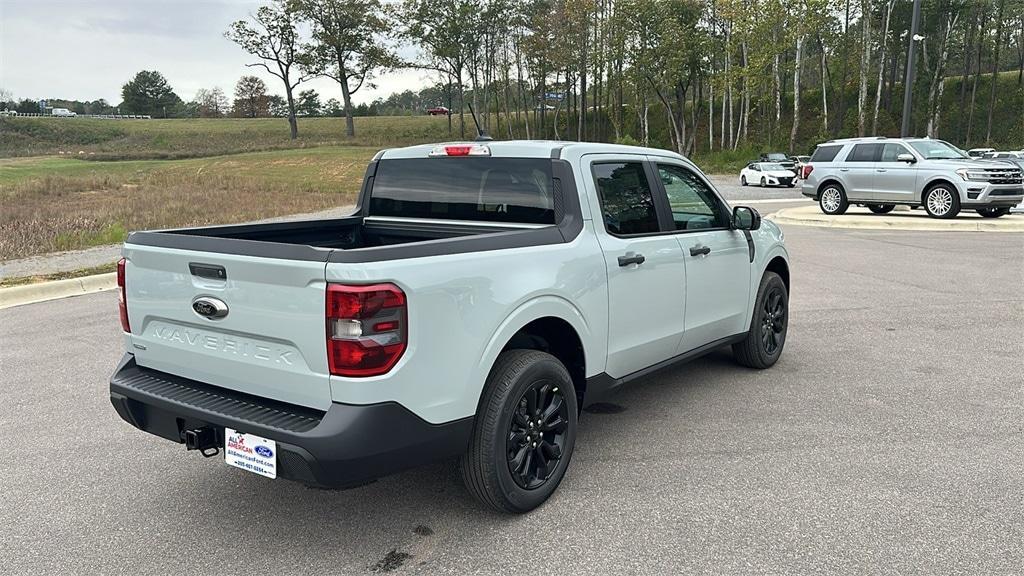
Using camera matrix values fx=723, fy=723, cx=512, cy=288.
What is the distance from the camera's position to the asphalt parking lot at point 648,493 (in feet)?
10.1

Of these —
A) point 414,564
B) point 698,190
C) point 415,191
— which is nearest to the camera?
point 414,564

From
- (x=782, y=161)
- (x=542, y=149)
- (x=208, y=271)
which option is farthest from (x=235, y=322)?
(x=782, y=161)

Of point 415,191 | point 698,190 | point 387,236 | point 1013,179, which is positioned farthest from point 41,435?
point 1013,179

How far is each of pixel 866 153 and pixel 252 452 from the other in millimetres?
17950

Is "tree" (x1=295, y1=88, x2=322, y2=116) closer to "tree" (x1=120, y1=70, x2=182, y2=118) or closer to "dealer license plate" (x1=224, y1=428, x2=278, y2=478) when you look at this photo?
"tree" (x1=120, y1=70, x2=182, y2=118)

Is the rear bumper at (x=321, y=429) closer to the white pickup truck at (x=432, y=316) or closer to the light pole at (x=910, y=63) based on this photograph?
the white pickup truck at (x=432, y=316)

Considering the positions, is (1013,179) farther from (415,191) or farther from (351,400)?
(351,400)

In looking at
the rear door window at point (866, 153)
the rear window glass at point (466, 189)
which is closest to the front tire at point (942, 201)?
the rear door window at point (866, 153)

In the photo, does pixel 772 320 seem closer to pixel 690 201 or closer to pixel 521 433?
pixel 690 201

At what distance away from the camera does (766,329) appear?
570cm

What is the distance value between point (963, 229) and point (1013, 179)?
2.22 meters

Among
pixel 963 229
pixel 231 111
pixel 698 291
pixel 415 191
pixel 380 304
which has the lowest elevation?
pixel 963 229

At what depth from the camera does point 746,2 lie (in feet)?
148

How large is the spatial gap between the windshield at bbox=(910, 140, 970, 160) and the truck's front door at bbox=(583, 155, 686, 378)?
49.5 ft
